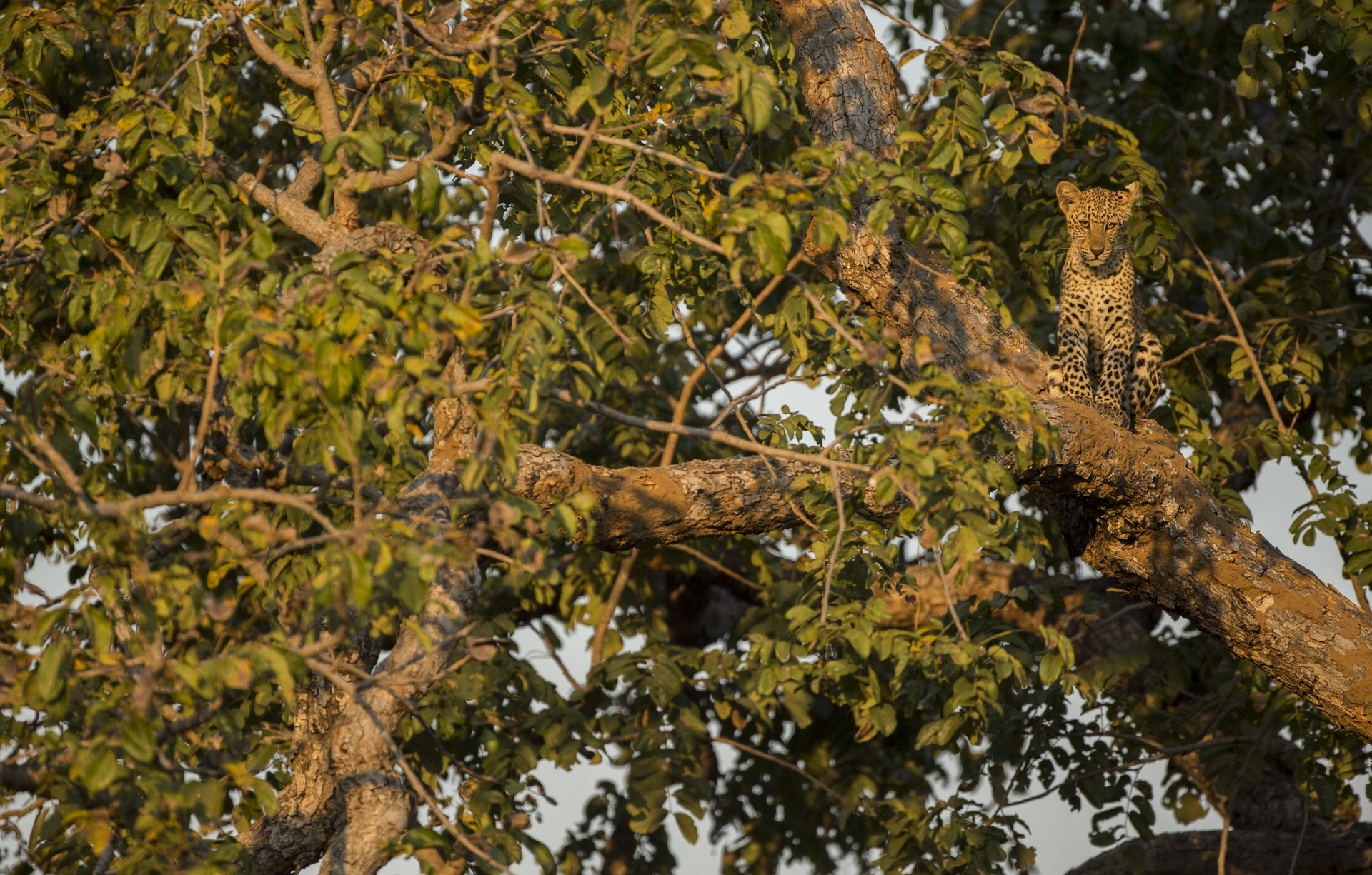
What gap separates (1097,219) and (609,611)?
3.32m

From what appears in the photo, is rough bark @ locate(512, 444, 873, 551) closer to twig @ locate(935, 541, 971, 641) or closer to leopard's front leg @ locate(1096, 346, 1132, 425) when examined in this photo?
twig @ locate(935, 541, 971, 641)

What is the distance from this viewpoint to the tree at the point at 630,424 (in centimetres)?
283

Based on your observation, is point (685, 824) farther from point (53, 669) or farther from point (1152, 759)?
point (53, 669)

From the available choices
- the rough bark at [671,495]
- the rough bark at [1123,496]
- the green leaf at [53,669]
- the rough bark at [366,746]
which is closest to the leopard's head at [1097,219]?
the rough bark at [1123,496]

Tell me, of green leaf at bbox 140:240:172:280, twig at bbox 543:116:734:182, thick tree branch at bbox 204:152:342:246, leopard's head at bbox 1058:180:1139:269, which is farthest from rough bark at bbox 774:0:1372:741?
green leaf at bbox 140:240:172:280

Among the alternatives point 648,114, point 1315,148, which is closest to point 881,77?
point 648,114

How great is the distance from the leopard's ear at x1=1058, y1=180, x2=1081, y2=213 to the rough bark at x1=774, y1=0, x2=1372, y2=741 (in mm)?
816

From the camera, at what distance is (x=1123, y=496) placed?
14.0 feet

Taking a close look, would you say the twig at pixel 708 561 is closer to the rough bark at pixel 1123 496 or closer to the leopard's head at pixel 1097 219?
the rough bark at pixel 1123 496

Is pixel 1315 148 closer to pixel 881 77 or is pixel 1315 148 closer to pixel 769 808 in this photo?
pixel 881 77

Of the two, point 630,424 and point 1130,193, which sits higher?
point 1130,193

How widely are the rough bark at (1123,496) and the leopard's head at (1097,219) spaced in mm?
671

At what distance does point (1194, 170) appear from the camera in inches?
266

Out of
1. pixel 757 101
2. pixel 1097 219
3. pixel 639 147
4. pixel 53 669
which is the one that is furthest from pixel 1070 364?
pixel 53 669
